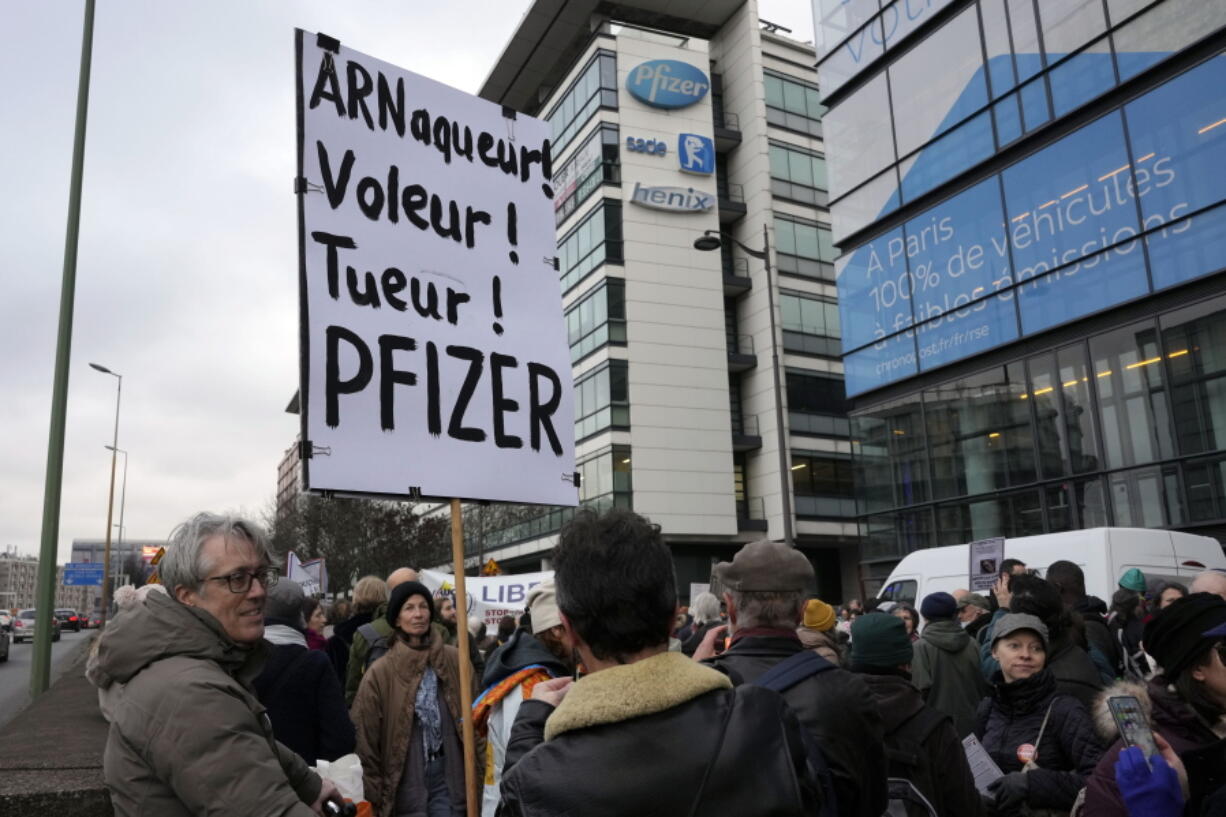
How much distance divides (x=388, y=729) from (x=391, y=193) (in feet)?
8.13

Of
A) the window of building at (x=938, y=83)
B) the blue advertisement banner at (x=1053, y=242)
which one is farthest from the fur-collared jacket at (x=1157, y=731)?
the window of building at (x=938, y=83)

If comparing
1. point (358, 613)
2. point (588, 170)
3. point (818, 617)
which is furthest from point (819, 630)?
point (588, 170)

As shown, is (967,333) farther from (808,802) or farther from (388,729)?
(808,802)

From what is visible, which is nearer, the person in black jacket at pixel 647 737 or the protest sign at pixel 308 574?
the person in black jacket at pixel 647 737

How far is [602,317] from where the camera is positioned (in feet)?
113

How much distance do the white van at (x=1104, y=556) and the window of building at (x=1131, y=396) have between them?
3836 millimetres

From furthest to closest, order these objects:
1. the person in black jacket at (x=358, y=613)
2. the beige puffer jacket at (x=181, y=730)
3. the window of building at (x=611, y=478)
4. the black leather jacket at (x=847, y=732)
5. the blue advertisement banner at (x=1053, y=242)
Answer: the window of building at (x=611, y=478) → the blue advertisement banner at (x=1053, y=242) → the person in black jacket at (x=358, y=613) → the black leather jacket at (x=847, y=732) → the beige puffer jacket at (x=181, y=730)

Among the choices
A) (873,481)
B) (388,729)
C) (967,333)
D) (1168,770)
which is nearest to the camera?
(1168,770)

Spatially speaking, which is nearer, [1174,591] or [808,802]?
[808,802]

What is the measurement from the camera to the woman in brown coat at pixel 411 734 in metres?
4.45

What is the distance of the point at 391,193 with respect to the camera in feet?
12.7

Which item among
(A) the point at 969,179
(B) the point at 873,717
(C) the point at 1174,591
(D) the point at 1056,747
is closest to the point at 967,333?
(A) the point at 969,179

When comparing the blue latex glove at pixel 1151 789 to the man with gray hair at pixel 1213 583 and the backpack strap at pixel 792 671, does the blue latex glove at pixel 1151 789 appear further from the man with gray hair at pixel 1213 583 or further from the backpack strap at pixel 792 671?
the man with gray hair at pixel 1213 583

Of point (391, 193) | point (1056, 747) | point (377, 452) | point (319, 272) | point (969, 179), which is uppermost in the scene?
point (969, 179)
